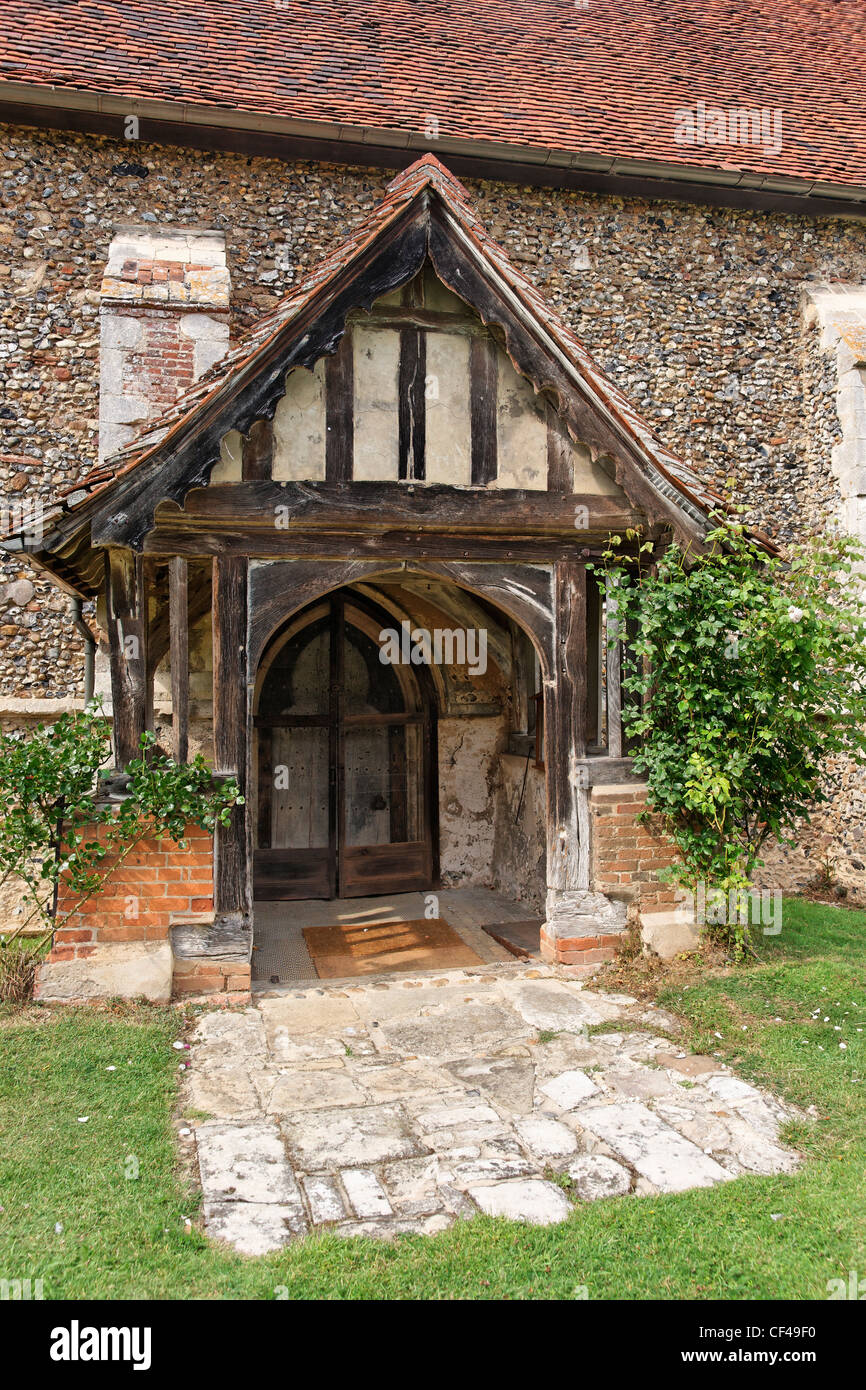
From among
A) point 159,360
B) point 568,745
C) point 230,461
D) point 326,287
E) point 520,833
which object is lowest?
point 520,833

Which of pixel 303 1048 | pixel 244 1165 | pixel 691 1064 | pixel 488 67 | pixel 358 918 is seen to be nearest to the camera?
pixel 244 1165

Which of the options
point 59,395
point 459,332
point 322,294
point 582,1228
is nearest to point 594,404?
Answer: point 459,332

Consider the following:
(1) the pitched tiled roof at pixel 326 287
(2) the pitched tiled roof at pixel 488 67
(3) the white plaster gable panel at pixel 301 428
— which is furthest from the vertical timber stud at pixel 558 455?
(2) the pitched tiled roof at pixel 488 67

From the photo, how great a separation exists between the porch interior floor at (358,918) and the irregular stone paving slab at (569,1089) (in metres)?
2.05

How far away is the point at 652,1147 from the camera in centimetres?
372

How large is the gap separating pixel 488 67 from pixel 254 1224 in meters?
11.6

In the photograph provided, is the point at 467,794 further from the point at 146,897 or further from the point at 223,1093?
the point at 223,1093

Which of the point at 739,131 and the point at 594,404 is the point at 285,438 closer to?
the point at 594,404

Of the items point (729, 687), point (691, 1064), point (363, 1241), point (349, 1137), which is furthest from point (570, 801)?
point (363, 1241)

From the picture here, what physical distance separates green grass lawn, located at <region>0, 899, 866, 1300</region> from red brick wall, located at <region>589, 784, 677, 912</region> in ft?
5.13

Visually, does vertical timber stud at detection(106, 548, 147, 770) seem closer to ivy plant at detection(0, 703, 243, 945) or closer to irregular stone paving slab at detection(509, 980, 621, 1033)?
ivy plant at detection(0, 703, 243, 945)

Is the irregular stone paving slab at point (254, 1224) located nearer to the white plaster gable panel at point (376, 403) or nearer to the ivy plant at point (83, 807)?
the ivy plant at point (83, 807)

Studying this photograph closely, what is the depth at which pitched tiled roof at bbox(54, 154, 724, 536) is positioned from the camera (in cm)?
516

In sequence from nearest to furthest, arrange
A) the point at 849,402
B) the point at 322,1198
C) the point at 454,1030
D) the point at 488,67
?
the point at 322,1198, the point at 454,1030, the point at 849,402, the point at 488,67
